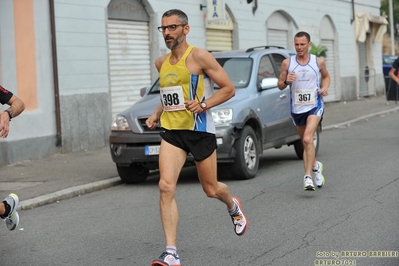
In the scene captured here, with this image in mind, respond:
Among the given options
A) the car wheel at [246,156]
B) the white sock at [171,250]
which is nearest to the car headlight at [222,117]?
the car wheel at [246,156]

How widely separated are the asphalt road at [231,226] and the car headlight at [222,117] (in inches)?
32.9

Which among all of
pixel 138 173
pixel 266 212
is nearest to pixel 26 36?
pixel 138 173

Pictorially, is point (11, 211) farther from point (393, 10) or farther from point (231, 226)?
point (393, 10)

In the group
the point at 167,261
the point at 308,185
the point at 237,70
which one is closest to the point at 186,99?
the point at 167,261

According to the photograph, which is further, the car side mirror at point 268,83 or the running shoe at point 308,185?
the car side mirror at point 268,83

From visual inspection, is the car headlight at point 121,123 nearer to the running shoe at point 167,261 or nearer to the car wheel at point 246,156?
the car wheel at point 246,156

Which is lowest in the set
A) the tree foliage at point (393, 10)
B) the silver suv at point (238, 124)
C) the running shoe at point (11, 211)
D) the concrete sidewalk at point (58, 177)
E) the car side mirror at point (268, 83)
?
the concrete sidewalk at point (58, 177)

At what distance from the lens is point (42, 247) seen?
750 centimetres

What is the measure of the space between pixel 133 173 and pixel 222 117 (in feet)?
5.52

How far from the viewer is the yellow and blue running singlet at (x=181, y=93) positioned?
6609 millimetres

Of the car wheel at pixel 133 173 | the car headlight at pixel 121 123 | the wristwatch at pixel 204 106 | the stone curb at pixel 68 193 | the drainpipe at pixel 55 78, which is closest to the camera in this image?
the wristwatch at pixel 204 106

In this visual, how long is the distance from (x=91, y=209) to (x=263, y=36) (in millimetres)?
16430

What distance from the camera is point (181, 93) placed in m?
6.59

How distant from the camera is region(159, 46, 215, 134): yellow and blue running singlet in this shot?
6609mm
